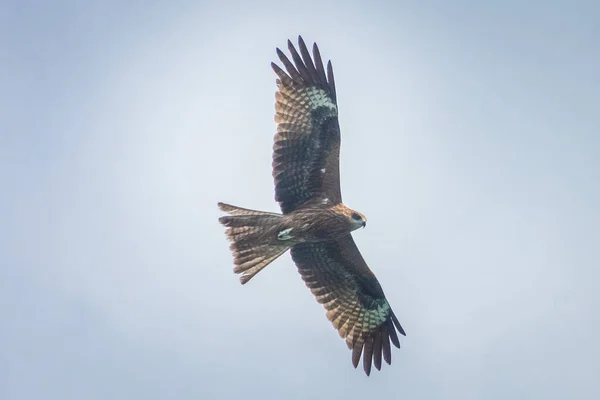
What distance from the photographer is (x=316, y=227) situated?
1622 centimetres

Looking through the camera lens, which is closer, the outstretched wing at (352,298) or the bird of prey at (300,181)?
the bird of prey at (300,181)

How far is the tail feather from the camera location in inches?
636

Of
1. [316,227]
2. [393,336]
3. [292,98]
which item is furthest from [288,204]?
[393,336]

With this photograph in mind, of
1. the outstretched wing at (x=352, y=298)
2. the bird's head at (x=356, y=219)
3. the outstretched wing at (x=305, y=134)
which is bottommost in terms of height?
the outstretched wing at (x=352, y=298)

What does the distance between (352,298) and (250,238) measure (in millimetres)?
2198

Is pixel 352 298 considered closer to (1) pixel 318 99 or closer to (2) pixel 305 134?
(2) pixel 305 134

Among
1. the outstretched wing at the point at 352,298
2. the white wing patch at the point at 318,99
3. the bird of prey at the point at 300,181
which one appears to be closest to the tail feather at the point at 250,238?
the bird of prey at the point at 300,181

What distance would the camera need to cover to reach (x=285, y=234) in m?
16.3

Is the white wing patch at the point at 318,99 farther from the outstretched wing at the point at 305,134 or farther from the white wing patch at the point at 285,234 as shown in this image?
the white wing patch at the point at 285,234

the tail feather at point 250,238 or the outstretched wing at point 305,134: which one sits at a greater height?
the outstretched wing at point 305,134

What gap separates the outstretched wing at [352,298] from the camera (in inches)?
674

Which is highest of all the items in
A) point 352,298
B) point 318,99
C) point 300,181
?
point 318,99

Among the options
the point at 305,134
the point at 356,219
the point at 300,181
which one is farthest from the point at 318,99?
the point at 356,219

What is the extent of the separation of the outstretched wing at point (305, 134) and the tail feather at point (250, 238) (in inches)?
15.8
